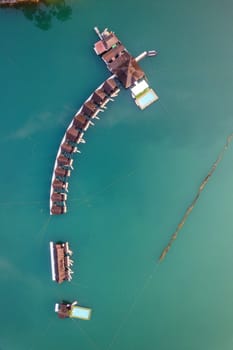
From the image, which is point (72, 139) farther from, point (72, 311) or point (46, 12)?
point (72, 311)

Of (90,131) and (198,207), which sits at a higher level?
(90,131)

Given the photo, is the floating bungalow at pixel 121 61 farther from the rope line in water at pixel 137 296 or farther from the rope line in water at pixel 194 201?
the rope line in water at pixel 137 296

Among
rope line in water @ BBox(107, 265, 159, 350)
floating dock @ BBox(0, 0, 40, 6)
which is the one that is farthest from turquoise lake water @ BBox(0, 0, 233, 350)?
floating dock @ BBox(0, 0, 40, 6)

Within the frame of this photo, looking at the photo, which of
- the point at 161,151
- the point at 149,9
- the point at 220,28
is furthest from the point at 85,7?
the point at 161,151

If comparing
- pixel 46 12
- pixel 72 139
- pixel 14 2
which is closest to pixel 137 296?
pixel 72 139

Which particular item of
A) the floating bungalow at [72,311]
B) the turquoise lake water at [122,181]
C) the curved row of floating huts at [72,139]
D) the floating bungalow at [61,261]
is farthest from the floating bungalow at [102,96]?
the floating bungalow at [72,311]

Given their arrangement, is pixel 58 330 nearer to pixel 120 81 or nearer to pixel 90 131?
pixel 90 131

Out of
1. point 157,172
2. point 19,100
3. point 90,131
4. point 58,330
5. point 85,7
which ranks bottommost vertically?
point 58,330
